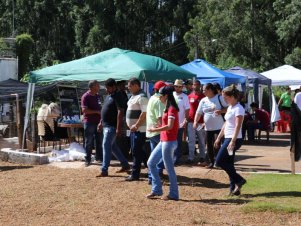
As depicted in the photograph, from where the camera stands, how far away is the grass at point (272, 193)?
7680mm

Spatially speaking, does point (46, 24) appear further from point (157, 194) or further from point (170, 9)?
point (157, 194)

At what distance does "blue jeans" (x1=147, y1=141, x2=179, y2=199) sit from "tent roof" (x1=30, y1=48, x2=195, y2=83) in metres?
4.13

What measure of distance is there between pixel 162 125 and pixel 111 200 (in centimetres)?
139

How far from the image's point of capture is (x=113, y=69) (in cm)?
1287

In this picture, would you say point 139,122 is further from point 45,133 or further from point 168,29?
point 168,29

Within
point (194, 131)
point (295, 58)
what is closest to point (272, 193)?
point (194, 131)

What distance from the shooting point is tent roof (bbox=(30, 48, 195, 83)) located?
12.6m

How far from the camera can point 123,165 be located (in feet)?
36.4

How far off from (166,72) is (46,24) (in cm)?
4303

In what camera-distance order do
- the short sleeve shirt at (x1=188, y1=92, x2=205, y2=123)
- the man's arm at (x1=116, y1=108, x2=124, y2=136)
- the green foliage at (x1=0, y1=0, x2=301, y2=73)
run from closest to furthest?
the man's arm at (x1=116, y1=108, x2=124, y2=136) → the short sleeve shirt at (x1=188, y1=92, x2=205, y2=123) → the green foliage at (x1=0, y1=0, x2=301, y2=73)

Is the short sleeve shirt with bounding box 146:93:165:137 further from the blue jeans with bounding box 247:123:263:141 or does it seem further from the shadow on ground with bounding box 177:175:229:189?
the blue jeans with bounding box 247:123:263:141

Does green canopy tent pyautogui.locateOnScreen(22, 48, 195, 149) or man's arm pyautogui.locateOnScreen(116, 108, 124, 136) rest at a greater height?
green canopy tent pyautogui.locateOnScreen(22, 48, 195, 149)

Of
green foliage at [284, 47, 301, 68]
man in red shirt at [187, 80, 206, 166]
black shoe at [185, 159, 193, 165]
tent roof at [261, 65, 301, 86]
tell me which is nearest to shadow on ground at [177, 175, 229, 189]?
man in red shirt at [187, 80, 206, 166]

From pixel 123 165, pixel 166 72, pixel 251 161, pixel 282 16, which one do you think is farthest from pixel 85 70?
pixel 282 16
